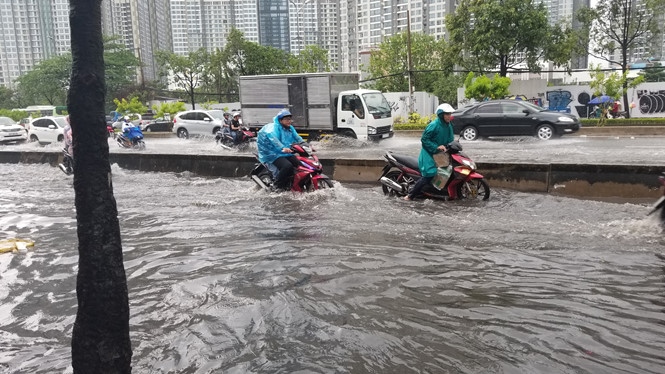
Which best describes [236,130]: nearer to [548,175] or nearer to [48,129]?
[548,175]

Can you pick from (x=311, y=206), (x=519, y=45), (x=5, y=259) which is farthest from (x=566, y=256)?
(x=519, y=45)

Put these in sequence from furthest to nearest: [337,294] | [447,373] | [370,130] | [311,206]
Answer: [370,130] < [311,206] < [337,294] < [447,373]

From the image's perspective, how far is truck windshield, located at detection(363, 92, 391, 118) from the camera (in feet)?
60.3

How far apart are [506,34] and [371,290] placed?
26728 millimetres

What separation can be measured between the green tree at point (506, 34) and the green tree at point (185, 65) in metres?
24.9

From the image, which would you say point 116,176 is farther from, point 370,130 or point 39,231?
point 370,130

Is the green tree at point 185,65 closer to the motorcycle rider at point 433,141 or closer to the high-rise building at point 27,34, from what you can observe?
the high-rise building at point 27,34

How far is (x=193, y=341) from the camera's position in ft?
13.0

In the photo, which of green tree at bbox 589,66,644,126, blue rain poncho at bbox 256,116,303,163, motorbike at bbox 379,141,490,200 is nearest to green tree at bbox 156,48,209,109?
green tree at bbox 589,66,644,126

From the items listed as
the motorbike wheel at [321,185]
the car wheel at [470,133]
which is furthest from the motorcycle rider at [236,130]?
the motorbike wheel at [321,185]

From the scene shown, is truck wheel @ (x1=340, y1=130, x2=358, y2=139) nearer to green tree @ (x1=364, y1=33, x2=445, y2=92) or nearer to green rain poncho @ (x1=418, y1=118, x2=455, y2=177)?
green rain poncho @ (x1=418, y1=118, x2=455, y2=177)

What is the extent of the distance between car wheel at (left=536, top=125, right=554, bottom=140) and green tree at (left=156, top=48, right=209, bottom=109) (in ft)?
111

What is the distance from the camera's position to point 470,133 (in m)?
19.7

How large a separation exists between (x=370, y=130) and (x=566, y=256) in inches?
514
